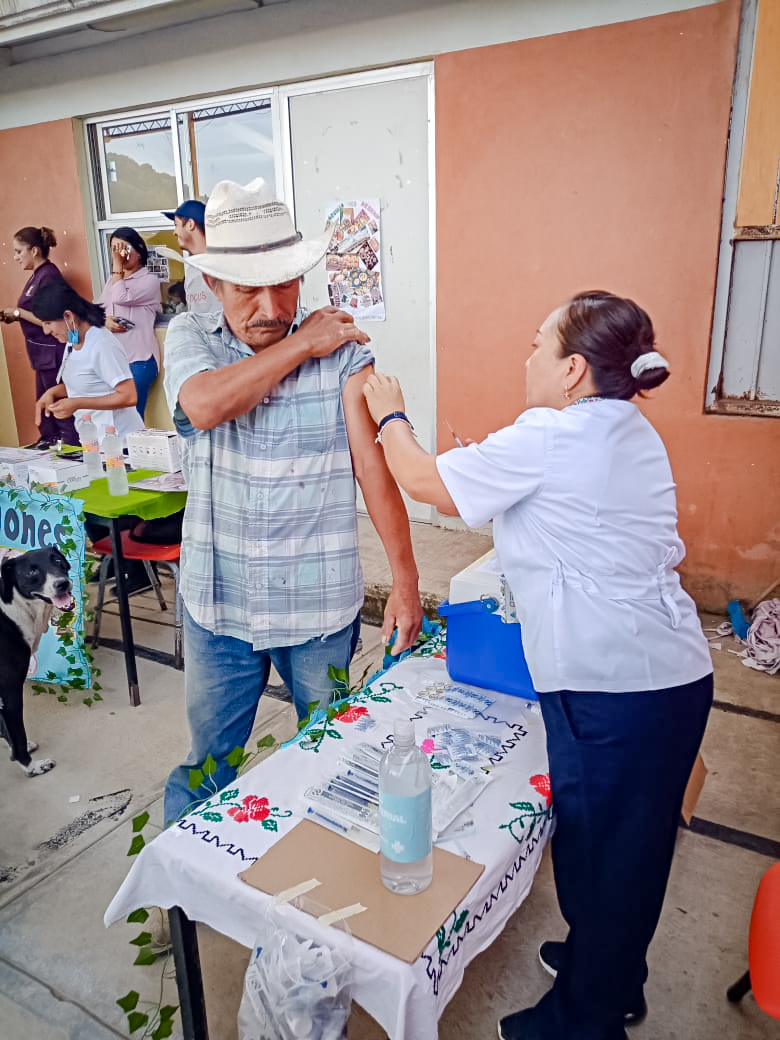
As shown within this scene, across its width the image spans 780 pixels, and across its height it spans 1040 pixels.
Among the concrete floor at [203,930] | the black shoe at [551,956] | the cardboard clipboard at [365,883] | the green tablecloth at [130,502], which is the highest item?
the green tablecloth at [130,502]

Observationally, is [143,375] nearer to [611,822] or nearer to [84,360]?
[84,360]

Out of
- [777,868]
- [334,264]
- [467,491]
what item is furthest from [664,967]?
[334,264]

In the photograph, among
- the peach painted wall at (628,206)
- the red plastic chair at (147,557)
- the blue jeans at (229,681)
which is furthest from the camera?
the peach painted wall at (628,206)

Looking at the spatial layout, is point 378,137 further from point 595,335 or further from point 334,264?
point 595,335

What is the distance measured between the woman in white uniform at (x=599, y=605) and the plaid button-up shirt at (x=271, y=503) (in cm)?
39

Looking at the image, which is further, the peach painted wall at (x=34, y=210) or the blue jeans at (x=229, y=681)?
the peach painted wall at (x=34, y=210)

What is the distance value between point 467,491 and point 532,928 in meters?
1.43

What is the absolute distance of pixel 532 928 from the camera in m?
2.16

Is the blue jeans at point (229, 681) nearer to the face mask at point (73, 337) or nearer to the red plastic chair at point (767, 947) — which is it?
the red plastic chair at point (767, 947)

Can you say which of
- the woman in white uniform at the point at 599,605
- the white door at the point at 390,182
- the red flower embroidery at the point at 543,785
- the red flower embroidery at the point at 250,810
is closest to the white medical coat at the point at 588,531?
the woman in white uniform at the point at 599,605

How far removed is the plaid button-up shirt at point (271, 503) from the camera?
6.11 ft

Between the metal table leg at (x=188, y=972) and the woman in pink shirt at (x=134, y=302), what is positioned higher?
the woman in pink shirt at (x=134, y=302)

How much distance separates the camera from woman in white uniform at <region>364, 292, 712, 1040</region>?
1415 millimetres

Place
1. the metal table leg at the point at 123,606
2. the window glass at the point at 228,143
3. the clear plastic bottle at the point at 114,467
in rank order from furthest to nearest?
1. the window glass at the point at 228,143
2. the clear plastic bottle at the point at 114,467
3. the metal table leg at the point at 123,606
